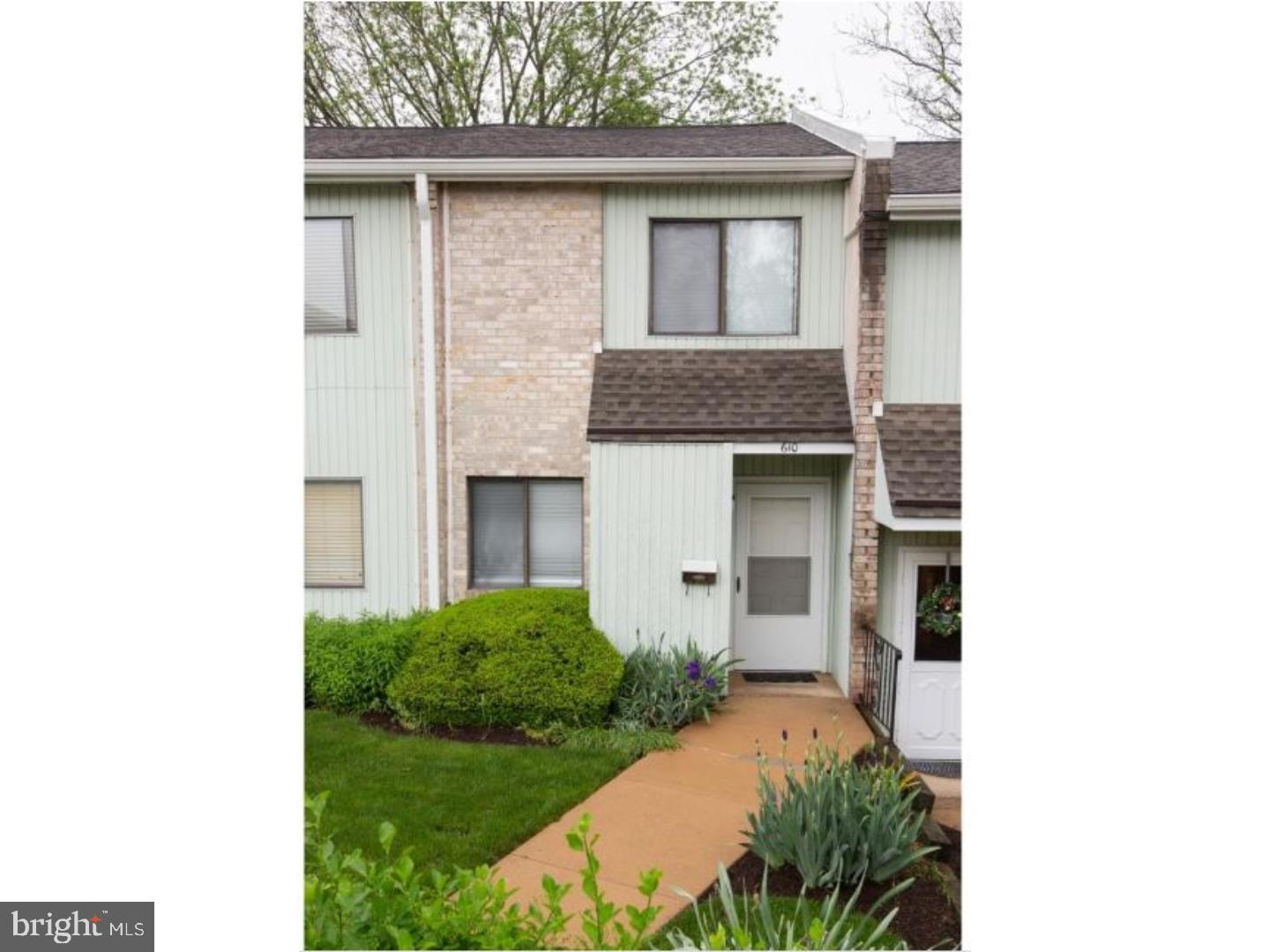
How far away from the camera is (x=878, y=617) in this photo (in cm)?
770

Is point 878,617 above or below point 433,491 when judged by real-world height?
below

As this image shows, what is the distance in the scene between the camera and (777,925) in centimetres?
393

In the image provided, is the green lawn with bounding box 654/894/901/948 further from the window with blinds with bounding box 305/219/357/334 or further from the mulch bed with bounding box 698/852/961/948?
the window with blinds with bounding box 305/219/357/334

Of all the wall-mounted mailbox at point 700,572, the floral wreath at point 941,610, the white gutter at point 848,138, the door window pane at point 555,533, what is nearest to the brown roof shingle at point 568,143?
the white gutter at point 848,138

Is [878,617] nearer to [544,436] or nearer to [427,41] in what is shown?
[544,436]

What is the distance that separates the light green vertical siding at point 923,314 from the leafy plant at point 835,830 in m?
4.25

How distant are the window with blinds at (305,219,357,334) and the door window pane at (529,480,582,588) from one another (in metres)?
2.99

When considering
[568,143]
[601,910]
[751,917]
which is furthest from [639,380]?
[601,910]

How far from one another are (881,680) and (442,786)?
4.23 meters

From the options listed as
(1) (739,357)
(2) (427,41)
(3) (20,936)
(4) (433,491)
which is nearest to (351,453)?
(4) (433,491)

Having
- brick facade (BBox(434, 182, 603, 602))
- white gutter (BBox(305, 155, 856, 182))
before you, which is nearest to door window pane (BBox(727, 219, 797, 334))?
white gutter (BBox(305, 155, 856, 182))

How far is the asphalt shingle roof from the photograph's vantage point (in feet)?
23.2

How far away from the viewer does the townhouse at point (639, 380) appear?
24.2 ft

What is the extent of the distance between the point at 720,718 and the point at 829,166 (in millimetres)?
5847
